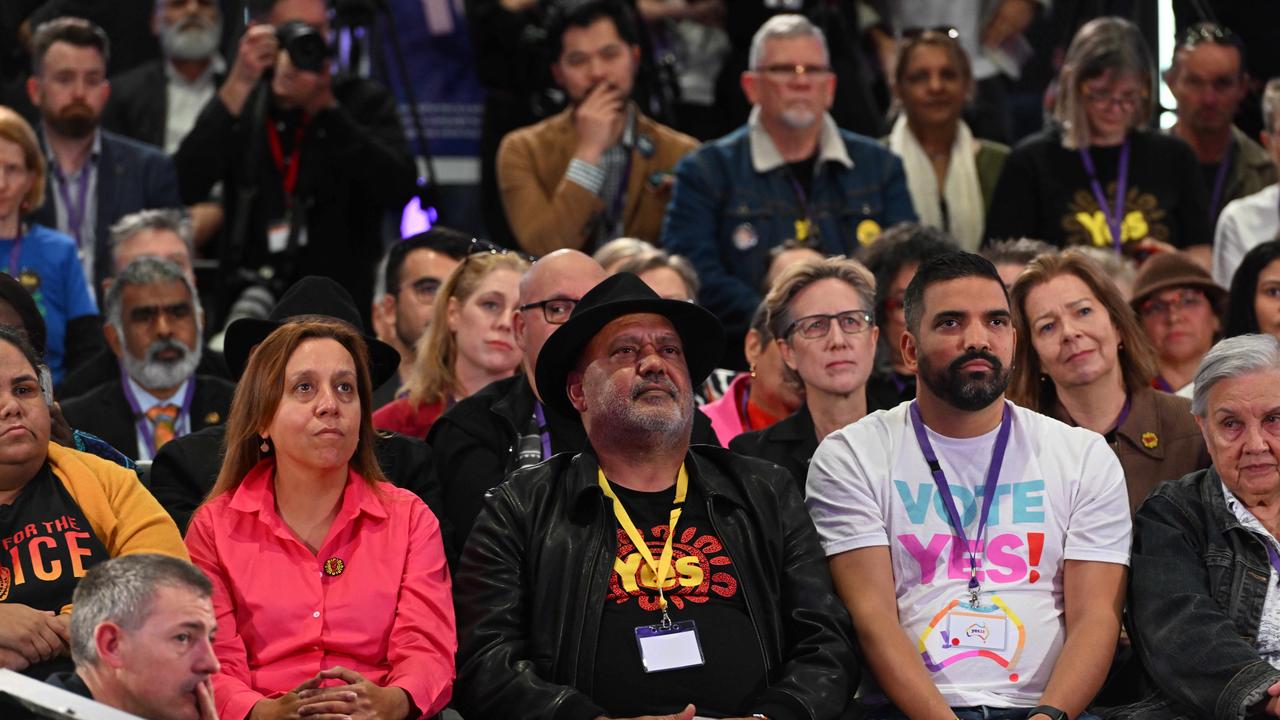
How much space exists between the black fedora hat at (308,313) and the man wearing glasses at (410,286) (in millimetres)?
1152

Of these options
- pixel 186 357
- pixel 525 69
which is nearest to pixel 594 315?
pixel 186 357

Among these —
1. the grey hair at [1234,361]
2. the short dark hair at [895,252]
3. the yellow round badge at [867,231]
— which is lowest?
the grey hair at [1234,361]

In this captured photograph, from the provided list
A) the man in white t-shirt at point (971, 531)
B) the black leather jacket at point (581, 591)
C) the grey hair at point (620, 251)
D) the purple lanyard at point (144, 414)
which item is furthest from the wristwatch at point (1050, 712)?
the purple lanyard at point (144, 414)

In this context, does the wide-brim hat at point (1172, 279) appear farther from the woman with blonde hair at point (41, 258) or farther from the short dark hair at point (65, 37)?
the short dark hair at point (65, 37)

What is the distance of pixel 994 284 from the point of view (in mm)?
4383

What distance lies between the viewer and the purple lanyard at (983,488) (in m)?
4.18

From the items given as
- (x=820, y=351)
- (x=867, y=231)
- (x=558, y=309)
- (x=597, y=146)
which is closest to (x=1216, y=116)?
(x=867, y=231)

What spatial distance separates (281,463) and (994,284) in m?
1.82

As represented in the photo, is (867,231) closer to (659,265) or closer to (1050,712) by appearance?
(659,265)

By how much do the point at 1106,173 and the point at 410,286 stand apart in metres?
2.84

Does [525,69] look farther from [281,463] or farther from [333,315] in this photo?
[281,463]

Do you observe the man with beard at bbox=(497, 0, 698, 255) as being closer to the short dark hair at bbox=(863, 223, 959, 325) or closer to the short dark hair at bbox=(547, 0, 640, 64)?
the short dark hair at bbox=(547, 0, 640, 64)

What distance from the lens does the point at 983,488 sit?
168 inches

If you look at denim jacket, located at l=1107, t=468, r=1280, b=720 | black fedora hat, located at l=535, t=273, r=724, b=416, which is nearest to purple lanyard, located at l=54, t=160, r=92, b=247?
black fedora hat, located at l=535, t=273, r=724, b=416
